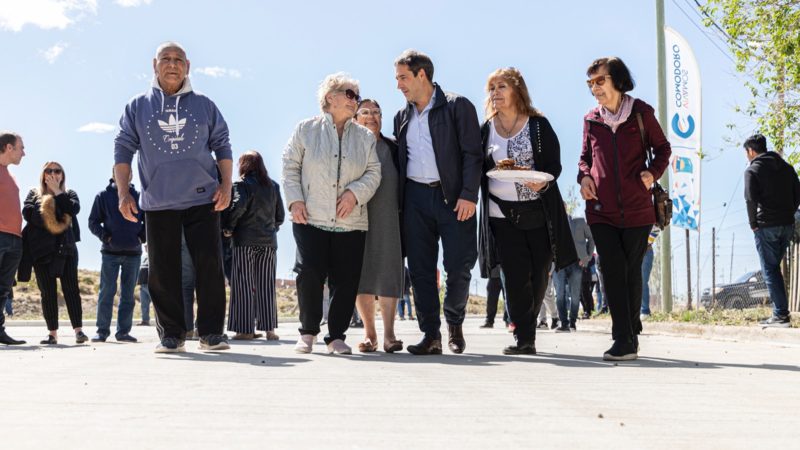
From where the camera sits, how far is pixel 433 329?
639 cm

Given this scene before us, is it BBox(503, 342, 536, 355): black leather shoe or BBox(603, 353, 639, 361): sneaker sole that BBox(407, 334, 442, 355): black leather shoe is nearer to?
BBox(503, 342, 536, 355): black leather shoe

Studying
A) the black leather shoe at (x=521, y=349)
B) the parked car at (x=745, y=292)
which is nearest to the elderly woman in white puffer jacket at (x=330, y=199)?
the black leather shoe at (x=521, y=349)

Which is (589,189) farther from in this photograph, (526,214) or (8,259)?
(8,259)

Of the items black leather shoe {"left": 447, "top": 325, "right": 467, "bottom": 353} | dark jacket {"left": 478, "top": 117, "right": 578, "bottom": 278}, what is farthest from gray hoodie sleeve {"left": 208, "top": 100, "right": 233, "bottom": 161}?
black leather shoe {"left": 447, "top": 325, "right": 467, "bottom": 353}

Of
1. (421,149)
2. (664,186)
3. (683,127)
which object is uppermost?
(683,127)

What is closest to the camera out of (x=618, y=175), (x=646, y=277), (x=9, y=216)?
(x=618, y=175)

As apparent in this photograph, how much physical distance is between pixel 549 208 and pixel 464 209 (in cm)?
64

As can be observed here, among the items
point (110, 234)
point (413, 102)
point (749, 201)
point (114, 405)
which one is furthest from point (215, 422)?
point (749, 201)

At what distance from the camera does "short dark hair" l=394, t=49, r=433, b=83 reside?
6.41 meters

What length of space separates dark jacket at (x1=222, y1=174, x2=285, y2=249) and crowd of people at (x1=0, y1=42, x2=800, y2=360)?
252 centimetres

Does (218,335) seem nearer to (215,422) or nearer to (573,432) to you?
(215,422)

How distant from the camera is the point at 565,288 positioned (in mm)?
12914

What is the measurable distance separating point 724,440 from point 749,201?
812 centimetres

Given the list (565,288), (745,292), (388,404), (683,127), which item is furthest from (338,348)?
(745,292)
